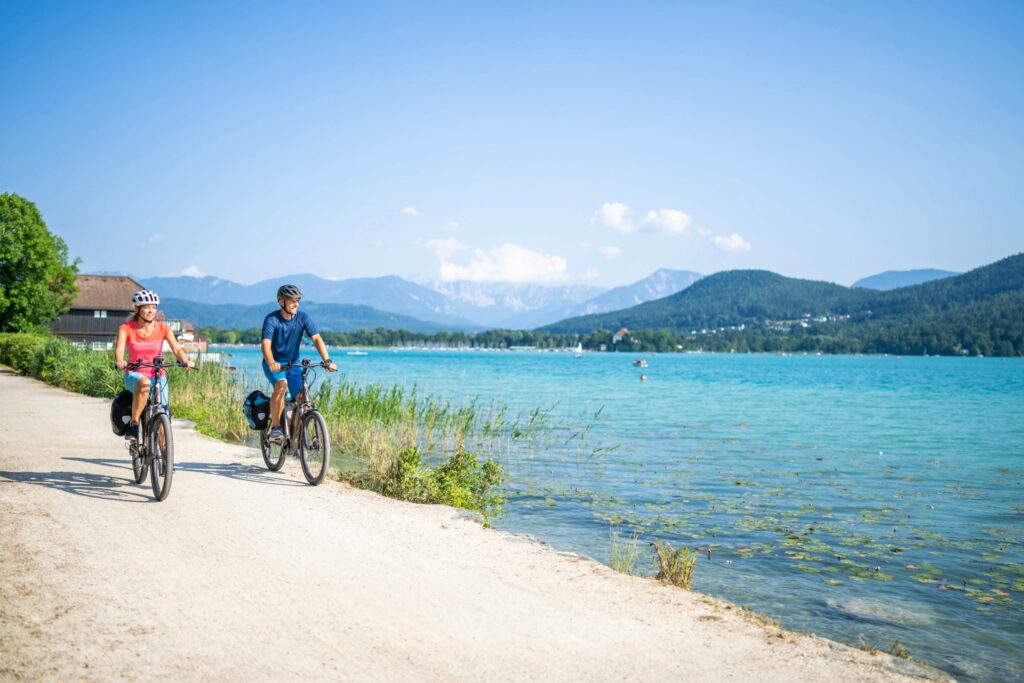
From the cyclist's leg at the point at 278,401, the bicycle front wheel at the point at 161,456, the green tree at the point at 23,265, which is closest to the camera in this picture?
the bicycle front wheel at the point at 161,456

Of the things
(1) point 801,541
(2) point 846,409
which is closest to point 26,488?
(1) point 801,541

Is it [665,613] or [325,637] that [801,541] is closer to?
[665,613]

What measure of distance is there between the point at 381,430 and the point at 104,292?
8171 cm

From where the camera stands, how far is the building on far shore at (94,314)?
80312mm

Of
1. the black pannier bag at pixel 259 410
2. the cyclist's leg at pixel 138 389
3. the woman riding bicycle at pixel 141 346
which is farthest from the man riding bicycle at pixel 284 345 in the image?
the cyclist's leg at pixel 138 389

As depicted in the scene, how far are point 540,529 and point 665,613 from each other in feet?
14.9

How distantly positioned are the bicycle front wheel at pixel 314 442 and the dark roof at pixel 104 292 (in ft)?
260

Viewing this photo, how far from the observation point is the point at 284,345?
404 inches

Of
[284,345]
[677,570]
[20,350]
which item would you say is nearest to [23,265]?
[20,350]

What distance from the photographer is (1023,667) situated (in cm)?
644

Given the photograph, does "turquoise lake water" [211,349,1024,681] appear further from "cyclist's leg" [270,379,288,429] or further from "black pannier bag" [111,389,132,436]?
"black pannier bag" [111,389,132,436]

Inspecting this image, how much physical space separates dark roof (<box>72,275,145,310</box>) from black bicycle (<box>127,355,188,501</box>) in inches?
3135

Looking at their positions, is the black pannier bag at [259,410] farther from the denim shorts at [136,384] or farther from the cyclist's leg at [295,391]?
the denim shorts at [136,384]

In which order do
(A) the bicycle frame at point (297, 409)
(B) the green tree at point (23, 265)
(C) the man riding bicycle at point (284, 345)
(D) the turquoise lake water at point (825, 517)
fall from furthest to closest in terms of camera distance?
(B) the green tree at point (23, 265), (A) the bicycle frame at point (297, 409), (C) the man riding bicycle at point (284, 345), (D) the turquoise lake water at point (825, 517)
